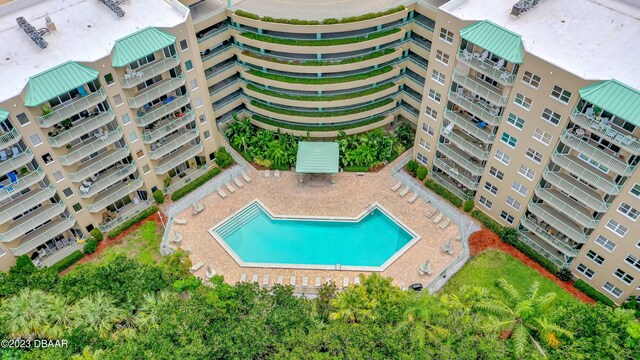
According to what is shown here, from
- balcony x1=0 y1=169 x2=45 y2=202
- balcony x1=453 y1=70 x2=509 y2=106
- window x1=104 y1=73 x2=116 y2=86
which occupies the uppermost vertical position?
window x1=104 y1=73 x2=116 y2=86

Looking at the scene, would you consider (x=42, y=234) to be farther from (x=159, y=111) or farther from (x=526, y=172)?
(x=526, y=172)

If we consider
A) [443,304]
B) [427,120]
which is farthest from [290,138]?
[443,304]

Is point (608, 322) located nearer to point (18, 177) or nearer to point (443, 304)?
point (443, 304)

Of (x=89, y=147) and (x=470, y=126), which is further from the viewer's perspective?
(x=470, y=126)

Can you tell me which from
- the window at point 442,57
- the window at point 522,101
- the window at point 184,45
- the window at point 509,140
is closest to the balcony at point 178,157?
the window at point 184,45

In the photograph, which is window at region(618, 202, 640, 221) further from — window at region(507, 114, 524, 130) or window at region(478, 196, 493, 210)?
window at region(478, 196, 493, 210)

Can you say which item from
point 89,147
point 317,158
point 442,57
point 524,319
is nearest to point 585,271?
point 524,319

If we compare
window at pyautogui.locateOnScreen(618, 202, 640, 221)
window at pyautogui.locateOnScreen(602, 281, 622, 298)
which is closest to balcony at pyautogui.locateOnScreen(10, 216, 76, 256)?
window at pyautogui.locateOnScreen(618, 202, 640, 221)
